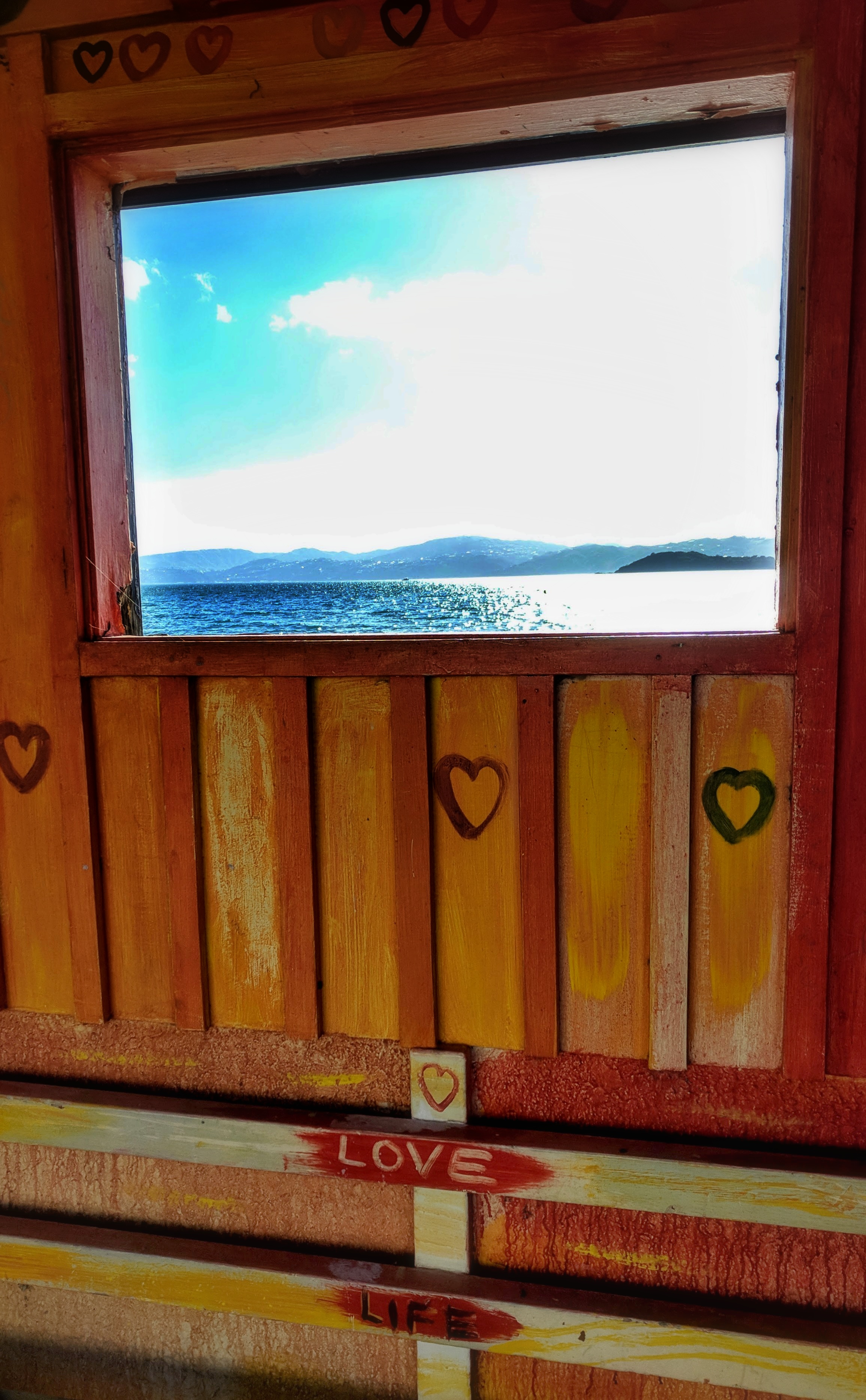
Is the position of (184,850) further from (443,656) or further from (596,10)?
(596,10)

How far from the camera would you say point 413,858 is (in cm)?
140

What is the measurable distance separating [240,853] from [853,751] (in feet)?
4.04

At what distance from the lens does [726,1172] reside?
53.6 inches

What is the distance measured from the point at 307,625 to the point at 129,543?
1.57 ft

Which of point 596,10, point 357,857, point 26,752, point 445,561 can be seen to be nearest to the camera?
point 596,10

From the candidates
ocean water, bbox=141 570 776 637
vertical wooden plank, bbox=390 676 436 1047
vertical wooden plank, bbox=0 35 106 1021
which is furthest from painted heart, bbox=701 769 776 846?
vertical wooden plank, bbox=0 35 106 1021

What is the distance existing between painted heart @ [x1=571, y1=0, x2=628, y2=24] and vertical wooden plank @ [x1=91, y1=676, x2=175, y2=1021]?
4.82ft

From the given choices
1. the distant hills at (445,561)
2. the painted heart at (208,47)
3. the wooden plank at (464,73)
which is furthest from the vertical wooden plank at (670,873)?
the painted heart at (208,47)

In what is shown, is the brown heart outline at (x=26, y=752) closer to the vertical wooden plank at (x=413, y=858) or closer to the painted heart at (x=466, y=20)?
the vertical wooden plank at (x=413, y=858)

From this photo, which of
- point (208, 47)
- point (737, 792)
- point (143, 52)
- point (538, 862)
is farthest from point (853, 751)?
point (143, 52)

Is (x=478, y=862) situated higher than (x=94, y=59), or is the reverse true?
(x=94, y=59)

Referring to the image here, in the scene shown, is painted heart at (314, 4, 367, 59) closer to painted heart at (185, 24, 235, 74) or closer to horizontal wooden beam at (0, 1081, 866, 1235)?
painted heart at (185, 24, 235, 74)

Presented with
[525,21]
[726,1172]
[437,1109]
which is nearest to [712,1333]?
[726,1172]

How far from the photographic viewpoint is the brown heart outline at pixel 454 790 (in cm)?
136
